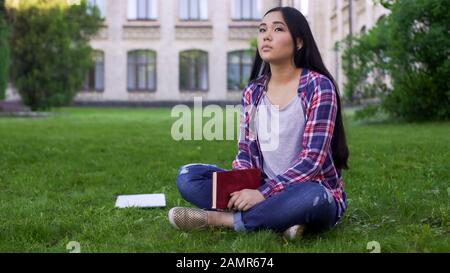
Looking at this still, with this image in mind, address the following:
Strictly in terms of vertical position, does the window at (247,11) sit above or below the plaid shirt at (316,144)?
above

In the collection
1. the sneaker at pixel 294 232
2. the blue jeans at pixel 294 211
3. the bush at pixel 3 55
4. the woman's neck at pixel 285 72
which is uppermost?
the bush at pixel 3 55

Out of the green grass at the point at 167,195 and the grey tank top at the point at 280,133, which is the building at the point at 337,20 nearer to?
the green grass at the point at 167,195

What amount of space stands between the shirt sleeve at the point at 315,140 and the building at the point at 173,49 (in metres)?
33.5

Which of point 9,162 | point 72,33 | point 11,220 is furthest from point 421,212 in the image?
point 72,33

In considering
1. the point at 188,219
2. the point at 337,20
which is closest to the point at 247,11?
the point at 337,20

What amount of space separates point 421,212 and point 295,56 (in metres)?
1.37

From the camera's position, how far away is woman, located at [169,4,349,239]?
11.9 ft

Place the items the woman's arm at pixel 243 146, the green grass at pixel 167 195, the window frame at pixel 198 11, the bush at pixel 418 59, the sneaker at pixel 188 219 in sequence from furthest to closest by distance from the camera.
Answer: the window frame at pixel 198 11
the bush at pixel 418 59
the woman's arm at pixel 243 146
the sneaker at pixel 188 219
the green grass at pixel 167 195

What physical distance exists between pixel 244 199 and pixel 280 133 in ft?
1.43

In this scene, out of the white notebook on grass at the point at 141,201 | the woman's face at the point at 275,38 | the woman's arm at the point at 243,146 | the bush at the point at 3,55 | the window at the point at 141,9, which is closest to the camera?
the woman's face at the point at 275,38

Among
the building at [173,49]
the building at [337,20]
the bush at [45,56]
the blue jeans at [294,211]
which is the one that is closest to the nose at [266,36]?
the blue jeans at [294,211]

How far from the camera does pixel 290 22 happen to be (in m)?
3.75

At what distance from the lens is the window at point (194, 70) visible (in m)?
37.9

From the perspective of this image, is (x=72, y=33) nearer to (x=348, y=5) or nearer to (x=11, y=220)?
(x=348, y=5)
